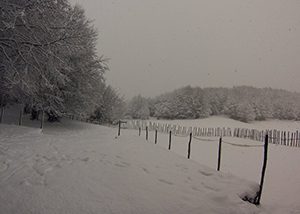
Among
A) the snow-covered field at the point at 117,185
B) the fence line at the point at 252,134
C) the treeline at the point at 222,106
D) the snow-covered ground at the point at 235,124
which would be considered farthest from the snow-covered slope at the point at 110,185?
the treeline at the point at 222,106

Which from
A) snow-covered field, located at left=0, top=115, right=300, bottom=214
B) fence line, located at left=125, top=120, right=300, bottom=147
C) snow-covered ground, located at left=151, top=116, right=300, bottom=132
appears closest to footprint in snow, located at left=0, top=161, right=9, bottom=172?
snow-covered field, located at left=0, top=115, right=300, bottom=214

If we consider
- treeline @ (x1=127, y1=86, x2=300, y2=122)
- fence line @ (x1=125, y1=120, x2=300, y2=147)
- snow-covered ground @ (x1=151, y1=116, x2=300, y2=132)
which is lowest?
fence line @ (x1=125, y1=120, x2=300, y2=147)

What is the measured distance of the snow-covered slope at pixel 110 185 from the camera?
4.48m

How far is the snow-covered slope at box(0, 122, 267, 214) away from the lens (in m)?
4.48

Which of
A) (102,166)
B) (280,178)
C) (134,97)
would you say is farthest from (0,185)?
(134,97)

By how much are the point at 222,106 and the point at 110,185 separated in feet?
291

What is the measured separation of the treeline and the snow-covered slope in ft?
250

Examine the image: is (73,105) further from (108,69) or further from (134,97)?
(134,97)

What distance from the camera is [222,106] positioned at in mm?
91062

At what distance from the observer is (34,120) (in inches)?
965

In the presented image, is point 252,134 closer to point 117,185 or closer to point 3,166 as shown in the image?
point 117,185

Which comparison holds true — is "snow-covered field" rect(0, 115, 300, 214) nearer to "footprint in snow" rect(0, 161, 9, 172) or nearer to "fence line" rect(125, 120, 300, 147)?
"footprint in snow" rect(0, 161, 9, 172)

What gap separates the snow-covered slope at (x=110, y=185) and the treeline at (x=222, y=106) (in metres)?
76.3

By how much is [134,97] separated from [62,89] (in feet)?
272
